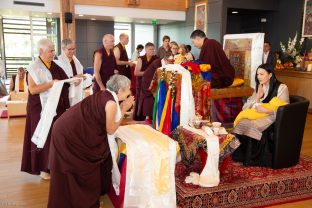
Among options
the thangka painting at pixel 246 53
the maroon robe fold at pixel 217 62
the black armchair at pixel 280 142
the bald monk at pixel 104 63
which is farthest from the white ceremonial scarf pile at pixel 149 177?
the thangka painting at pixel 246 53

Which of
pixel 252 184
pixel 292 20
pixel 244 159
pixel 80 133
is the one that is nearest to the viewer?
pixel 80 133

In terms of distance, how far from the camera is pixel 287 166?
3.07m

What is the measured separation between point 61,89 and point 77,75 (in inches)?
13.7

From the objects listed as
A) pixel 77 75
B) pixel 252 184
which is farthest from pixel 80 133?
pixel 252 184

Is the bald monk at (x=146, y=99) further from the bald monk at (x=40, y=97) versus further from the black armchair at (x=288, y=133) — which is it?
the black armchair at (x=288, y=133)

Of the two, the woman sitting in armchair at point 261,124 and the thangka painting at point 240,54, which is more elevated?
the thangka painting at point 240,54

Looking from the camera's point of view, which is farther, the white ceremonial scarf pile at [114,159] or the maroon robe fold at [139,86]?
the maroon robe fold at [139,86]

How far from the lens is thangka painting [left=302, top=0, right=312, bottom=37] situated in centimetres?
718

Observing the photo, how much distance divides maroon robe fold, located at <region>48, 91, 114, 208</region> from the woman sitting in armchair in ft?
4.99

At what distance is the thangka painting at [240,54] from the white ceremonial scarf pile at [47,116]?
2.73 meters

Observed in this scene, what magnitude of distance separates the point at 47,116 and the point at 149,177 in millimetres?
1135

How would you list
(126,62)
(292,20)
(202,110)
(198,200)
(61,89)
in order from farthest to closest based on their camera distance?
(292,20) → (126,62) → (202,110) → (61,89) → (198,200)

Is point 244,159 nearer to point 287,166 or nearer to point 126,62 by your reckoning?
point 287,166

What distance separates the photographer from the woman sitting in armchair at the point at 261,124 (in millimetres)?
3018
